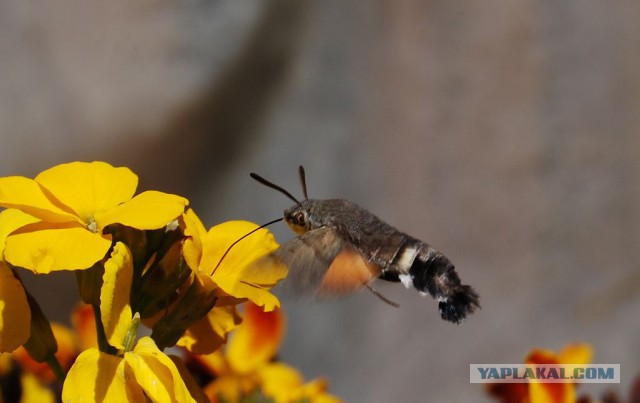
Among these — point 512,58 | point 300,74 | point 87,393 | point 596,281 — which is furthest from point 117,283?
point 596,281

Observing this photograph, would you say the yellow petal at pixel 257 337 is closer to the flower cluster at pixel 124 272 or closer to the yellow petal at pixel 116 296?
the flower cluster at pixel 124 272

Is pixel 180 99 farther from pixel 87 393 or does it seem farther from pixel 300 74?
pixel 87 393

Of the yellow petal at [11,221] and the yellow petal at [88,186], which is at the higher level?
the yellow petal at [88,186]

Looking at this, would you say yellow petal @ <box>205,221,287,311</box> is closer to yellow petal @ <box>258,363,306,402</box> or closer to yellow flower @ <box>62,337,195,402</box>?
yellow flower @ <box>62,337,195,402</box>

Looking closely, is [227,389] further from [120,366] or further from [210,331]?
[120,366]

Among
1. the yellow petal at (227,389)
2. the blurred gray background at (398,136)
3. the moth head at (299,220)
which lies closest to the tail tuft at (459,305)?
the moth head at (299,220)

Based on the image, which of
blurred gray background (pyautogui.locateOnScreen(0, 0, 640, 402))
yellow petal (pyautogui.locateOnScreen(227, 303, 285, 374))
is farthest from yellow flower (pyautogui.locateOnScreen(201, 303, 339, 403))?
blurred gray background (pyautogui.locateOnScreen(0, 0, 640, 402))
